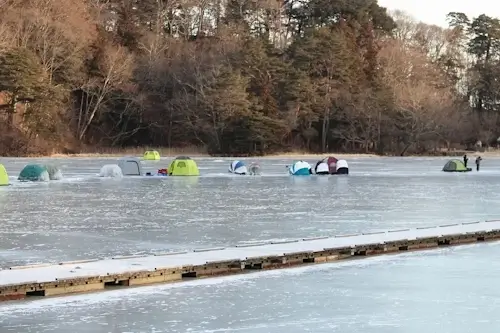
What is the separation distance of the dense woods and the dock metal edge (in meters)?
42.9

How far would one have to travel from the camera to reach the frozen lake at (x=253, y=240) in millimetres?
7160

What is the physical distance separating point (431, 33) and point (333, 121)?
59.8 feet

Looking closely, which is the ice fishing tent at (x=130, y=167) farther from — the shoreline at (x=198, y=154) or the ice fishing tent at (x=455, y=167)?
the shoreline at (x=198, y=154)

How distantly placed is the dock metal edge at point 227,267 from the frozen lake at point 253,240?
0.30 meters

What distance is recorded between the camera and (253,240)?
492 inches

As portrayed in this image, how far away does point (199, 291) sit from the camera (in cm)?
862

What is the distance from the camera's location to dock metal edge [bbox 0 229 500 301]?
829 cm

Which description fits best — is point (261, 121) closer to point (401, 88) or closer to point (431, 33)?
point (401, 88)

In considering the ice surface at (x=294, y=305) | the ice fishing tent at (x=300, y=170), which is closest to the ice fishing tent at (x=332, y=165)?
the ice fishing tent at (x=300, y=170)

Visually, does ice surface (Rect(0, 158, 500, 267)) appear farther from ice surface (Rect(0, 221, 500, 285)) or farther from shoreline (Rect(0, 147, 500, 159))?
shoreline (Rect(0, 147, 500, 159))

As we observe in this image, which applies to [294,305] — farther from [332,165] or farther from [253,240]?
[332,165]

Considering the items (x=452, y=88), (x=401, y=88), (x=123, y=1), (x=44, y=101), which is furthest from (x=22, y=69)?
(x=452, y=88)

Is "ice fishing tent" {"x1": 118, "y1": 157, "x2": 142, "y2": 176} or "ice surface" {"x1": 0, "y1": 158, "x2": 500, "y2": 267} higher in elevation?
"ice fishing tent" {"x1": 118, "y1": 157, "x2": 142, "y2": 176}

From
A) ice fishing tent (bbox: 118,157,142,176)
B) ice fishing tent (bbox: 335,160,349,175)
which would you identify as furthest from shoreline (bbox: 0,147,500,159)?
ice fishing tent (bbox: 118,157,142,176)
